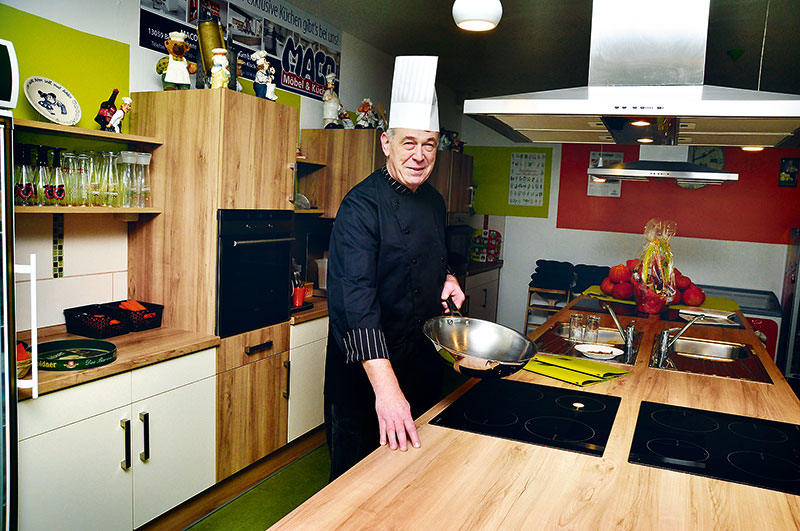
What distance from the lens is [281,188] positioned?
319 cm

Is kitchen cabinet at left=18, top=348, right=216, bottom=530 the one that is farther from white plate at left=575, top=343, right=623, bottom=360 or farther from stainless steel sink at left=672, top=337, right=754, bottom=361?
stainless steel sink at left=672, top=337, right=754, bottom=361

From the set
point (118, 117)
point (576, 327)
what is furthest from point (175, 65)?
point (576, 327)

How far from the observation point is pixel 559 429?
163 centimetres

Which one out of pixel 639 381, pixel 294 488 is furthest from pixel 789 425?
pixel 294 488

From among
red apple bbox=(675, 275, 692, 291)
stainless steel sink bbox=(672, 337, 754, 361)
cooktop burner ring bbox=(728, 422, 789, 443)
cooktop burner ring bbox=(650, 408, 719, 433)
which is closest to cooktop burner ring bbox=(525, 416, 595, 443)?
cooktop burner ring bbox=(650, 408, 719, 433)

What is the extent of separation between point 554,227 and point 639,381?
14.8 ft

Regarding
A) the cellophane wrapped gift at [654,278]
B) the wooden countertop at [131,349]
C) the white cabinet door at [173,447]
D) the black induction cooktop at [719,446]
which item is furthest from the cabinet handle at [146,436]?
the cellophane wrapped gift at [654,278]

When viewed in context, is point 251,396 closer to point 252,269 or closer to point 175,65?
point 252,269

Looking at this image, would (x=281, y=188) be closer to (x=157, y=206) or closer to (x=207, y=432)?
(x=157, y=206)

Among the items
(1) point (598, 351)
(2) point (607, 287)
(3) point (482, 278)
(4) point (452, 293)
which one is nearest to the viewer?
(4) point (452, 293)

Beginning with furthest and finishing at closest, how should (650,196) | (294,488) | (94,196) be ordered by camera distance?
(650,196)
(294,488)
(94,196)

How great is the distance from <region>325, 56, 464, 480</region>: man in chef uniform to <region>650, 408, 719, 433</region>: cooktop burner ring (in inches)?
29.8

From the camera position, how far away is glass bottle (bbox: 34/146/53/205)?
234 centimetres

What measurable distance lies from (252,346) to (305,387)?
1.79ft
